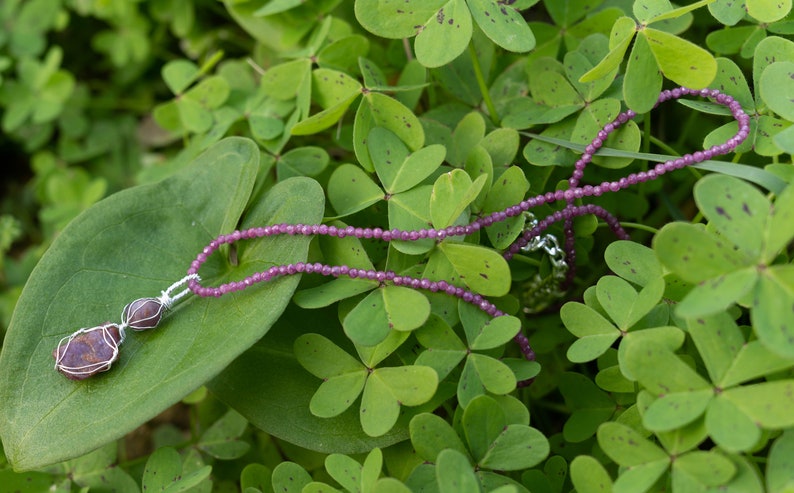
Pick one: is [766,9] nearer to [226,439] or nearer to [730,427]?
[730,427]

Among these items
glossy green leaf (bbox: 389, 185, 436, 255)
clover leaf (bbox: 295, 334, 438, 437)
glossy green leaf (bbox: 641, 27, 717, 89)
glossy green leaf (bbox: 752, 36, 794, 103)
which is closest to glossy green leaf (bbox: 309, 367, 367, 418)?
clover leaf (bbox: 295, 334, 438, 437)

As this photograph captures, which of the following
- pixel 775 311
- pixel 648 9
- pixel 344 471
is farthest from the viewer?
pixel 648 9

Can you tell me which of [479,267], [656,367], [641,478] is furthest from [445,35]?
[641,478]

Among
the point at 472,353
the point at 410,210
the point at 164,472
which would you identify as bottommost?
the point at 164,472

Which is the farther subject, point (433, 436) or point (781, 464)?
point (433, 436)

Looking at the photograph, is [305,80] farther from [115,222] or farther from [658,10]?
[658,10]

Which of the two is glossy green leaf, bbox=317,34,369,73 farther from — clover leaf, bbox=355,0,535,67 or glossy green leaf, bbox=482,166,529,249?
glossy green leaf, bbox=482,166,529,249

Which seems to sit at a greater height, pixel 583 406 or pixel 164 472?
pixel 583 406
